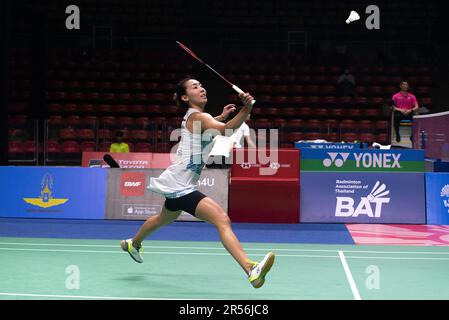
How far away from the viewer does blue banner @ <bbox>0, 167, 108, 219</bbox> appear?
10867 millimetres

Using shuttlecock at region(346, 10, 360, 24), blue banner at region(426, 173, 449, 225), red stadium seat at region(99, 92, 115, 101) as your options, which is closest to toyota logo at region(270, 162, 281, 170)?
blue banner at region(426, 173, 449, 225)

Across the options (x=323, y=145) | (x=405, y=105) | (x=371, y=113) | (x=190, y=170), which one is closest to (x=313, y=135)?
(x=405, y=105)

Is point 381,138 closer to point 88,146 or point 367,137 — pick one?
point 367,137

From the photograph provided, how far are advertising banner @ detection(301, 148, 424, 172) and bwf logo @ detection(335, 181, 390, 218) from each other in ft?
4.24

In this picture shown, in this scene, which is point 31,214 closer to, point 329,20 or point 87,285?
point 87,285

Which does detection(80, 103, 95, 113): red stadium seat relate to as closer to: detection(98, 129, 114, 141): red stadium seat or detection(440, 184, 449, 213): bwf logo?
detection(98, 129, 114, 141): red stadium seat

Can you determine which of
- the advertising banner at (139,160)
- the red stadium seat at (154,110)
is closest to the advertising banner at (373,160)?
the advertising banner at (139,160)

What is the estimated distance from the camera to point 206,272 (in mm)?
6742

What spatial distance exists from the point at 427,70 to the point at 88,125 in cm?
1065

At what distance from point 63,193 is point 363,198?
4.41m

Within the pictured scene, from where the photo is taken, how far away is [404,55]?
72.8ft

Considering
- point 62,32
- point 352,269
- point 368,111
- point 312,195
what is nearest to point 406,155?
point 312,195

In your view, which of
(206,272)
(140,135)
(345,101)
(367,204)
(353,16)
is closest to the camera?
(206,272)

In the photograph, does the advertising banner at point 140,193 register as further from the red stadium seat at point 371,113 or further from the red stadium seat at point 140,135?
the red stadium seat at point 371,113
